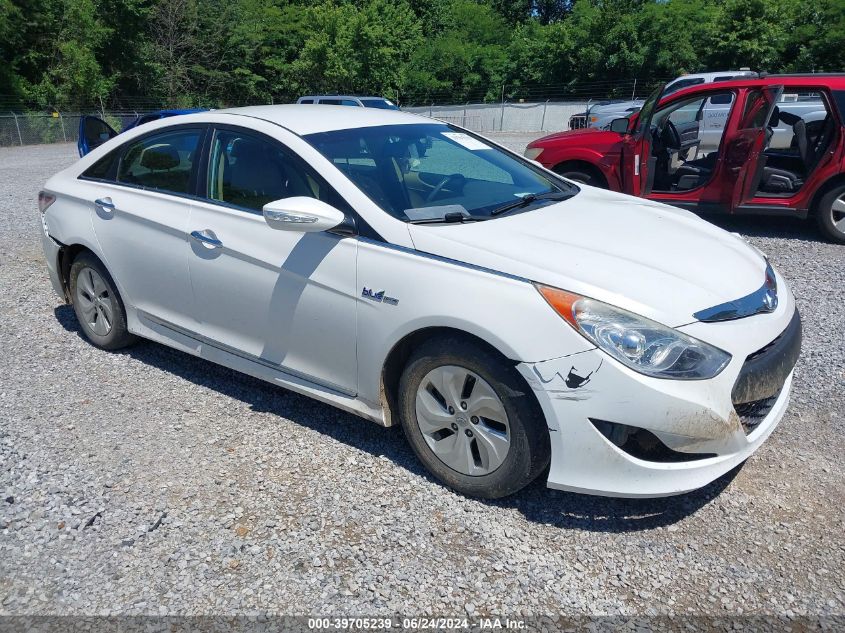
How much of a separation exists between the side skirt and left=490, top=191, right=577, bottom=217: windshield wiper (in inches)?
46.4

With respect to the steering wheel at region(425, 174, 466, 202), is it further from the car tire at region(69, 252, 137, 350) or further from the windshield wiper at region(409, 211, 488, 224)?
the car tire at region(69, 252, 137, 350)

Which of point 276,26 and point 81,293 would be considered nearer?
point 81,293

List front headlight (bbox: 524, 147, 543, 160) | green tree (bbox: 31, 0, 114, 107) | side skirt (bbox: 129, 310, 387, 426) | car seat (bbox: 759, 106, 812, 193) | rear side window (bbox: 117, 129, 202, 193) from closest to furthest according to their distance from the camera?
1. side skirt (bbox: 129, 310, 387, 426)
2. rear side window (bbox: 117, 129, 202, 193)
3. car seat (bbox: 759, 106, 812, 193)
4. front headlight (bbox: 524, 147, 543, 160)
5. green tree (bbox: 31, 0, 114, 107)

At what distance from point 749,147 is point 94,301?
649 centimetres

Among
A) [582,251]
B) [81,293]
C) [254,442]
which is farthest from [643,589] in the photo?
[81,293]

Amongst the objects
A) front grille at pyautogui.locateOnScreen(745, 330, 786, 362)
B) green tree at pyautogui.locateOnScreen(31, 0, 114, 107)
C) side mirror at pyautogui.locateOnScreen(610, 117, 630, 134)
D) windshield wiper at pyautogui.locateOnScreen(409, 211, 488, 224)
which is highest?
windshield wiper at pyautogui.locateOnScreen(409, 211, 488, 224)

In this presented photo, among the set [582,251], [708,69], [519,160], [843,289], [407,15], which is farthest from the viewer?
[407,15]

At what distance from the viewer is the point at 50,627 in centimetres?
243

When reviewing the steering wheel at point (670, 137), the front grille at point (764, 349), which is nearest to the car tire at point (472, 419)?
the front grille at point (764, 349)

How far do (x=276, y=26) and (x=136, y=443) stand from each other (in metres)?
46.4

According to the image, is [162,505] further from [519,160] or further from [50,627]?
[519,160]

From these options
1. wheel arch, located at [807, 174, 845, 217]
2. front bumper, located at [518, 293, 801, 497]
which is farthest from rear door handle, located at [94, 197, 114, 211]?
wheel arch, located at [807, 174, 845, 217]

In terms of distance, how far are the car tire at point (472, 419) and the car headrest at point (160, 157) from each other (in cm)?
213

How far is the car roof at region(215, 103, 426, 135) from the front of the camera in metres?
3.75
